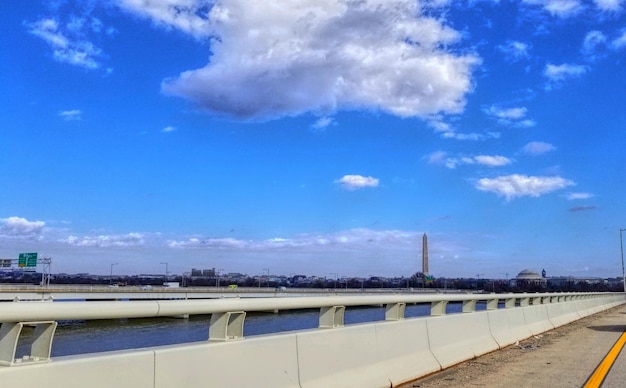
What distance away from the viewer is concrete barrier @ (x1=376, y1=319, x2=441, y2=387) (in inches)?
344

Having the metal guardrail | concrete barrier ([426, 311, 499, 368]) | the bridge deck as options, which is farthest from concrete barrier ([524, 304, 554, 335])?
the metal guardrail

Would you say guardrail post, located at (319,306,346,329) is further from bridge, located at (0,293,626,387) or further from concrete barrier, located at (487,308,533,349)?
concrete barrier, located at (487,308,533,349)

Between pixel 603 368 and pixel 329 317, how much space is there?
6.38 metres

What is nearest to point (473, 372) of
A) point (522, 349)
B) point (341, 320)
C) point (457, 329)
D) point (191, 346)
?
point (457, 329)

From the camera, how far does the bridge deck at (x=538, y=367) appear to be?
928 cm

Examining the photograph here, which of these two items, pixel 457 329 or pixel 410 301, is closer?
pixel 410 301

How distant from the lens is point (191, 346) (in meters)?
5.46

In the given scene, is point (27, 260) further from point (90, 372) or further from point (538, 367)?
point (90, 372)

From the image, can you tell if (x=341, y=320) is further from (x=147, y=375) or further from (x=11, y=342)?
(x=11, y=342)

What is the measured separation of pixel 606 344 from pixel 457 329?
21.4 ft

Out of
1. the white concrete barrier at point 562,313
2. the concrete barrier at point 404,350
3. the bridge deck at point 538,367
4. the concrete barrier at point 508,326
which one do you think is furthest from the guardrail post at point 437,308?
the white concrete barrier at point 562,313

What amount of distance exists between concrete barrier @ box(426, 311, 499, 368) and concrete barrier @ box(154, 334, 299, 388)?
4.57 m

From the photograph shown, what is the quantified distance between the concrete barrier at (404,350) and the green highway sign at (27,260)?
401ft

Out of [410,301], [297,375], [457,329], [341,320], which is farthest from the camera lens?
[457,329]
